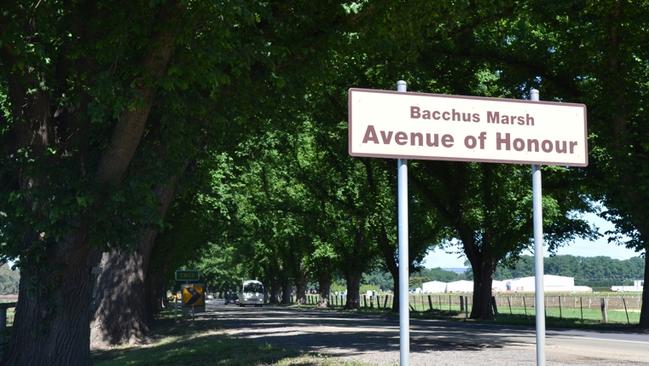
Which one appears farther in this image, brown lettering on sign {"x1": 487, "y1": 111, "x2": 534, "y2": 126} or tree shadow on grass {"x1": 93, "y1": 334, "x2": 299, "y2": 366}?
tree shadow on grass {"x1": 93, "y1": 334, "x2": 299, "y2": 366}

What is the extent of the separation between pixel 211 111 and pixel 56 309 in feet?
12.6

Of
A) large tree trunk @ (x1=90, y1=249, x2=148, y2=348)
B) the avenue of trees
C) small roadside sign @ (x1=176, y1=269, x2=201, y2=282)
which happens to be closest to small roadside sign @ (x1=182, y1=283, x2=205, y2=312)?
small roadside sign @ (x1=176, y1=269, x2=201, y2=282)

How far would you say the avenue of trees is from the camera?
10422mm

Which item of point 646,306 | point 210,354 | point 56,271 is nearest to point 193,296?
point 210,354

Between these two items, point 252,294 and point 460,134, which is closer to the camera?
point 460,134

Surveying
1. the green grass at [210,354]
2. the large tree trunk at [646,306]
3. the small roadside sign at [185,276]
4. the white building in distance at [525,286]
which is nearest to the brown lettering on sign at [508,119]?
the green grass at [210,354]

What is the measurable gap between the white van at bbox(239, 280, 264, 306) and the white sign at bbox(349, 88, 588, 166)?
74581 mm

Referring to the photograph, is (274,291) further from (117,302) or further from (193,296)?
(117,302)

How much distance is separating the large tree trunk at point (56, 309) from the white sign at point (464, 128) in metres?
7.62

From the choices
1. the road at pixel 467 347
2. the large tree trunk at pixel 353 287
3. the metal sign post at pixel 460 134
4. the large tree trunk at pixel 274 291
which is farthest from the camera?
the large tree trunk at pixel 274 291

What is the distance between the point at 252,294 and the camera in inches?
3145

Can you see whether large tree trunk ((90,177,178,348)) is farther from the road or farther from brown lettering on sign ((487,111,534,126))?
brown lettering on sign ((487,111,534,126))

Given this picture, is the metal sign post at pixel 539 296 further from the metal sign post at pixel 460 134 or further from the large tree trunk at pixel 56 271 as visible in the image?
the large tree trunk at pixel 56 271

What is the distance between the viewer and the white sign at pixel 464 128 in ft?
17.7
